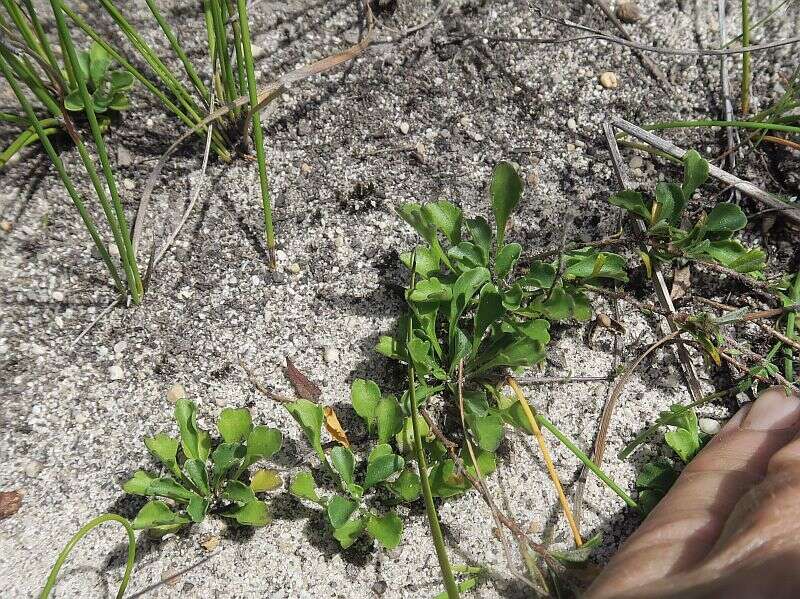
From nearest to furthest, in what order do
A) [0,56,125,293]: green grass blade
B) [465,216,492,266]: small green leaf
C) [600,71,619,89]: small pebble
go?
[0,56,125,293]: green grass blade
[465,216,492,266]: small green leaf
[600,71,619,89]: small pebble

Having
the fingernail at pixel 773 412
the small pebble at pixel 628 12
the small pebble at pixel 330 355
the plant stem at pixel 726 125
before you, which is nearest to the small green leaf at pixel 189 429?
the small pebble at pixel 330 355

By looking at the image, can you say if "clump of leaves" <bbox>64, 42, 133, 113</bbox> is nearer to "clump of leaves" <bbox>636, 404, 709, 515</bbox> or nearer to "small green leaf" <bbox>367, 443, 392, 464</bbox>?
"small green leaf" <bbox>367, 443, 392, 464</bbox>

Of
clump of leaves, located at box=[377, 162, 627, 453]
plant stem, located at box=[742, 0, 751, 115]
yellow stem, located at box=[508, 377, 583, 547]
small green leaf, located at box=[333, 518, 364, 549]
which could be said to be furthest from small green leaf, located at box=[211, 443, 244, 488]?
plant stem, located at box=[742, 0, 751, 115]

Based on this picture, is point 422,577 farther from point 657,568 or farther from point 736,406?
point 736,406

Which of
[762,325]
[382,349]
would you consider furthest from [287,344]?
[762,325]

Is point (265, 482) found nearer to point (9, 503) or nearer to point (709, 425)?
point (9, 503)

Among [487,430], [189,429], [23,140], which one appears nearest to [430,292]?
[487,430]
